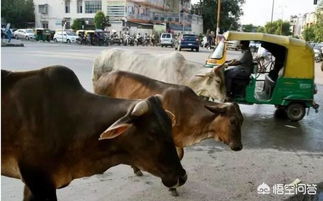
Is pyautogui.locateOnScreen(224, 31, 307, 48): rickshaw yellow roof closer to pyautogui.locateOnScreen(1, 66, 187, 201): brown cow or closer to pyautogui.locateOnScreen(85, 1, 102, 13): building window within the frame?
pyautogui.locateOnScreen(1, 66, 187, 201): brown cow

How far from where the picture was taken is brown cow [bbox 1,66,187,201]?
2.71 meters

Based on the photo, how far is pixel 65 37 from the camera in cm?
4225

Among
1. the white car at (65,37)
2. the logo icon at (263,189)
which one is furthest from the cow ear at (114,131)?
the white car at (65,37)

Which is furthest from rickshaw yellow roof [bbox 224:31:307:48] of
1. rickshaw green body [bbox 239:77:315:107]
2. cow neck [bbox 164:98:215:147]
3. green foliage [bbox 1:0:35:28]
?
green foliage [bbox 1:0:35:28]

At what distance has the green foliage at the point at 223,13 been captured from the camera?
63.2 metres

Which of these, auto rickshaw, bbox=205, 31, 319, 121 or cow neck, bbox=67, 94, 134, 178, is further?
auto rickshaw, bbox=205, 31, 319, 121

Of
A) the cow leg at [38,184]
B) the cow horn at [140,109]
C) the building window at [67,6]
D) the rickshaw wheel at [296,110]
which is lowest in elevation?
the rickshaw wheel at [296,110]

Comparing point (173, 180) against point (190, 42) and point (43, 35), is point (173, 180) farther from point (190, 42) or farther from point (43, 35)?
point (43, 35)

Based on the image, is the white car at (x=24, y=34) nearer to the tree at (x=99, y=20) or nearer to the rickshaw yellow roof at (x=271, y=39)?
the tree at (x=99, y=20)

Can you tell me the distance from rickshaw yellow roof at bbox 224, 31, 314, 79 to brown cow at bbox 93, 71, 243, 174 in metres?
4.29

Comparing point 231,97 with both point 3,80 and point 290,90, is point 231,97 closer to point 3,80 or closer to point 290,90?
point 290,90

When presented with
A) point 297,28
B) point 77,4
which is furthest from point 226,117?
point 297,28

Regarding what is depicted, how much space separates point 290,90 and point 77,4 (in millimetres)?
49927

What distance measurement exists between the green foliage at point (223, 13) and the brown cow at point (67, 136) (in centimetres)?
6177
